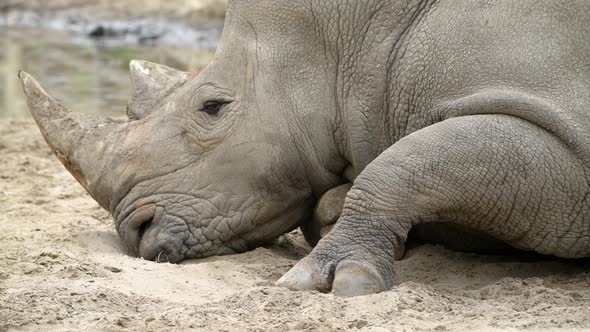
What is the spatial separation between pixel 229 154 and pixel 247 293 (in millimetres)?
1177

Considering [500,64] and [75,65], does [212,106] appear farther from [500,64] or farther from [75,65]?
[75,65]

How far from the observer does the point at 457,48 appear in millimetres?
5566

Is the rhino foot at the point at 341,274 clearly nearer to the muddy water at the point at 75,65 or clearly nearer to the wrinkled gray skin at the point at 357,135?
the wrinkled gray skin at the point at 357,135

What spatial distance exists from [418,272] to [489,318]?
1079mm

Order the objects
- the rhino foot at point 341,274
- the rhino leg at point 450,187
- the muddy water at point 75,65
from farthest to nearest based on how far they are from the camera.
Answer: the muddy water at point 75,65 < the rhino leg at point 450,187 < the rhino foot at point 341,274

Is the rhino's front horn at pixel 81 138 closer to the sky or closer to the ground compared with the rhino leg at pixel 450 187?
closer to the ground

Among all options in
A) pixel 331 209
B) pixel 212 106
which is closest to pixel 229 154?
pixel 212 106

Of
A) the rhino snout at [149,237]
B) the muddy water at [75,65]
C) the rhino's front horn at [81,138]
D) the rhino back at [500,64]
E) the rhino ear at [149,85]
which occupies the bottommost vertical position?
the muddy water at [75,65]

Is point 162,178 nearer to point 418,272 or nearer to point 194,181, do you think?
point 194,181

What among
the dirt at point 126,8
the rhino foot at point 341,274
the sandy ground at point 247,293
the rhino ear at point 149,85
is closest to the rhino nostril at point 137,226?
the sandy ground at point 247,293

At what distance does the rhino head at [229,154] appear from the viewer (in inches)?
239

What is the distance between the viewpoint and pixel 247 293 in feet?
16.7

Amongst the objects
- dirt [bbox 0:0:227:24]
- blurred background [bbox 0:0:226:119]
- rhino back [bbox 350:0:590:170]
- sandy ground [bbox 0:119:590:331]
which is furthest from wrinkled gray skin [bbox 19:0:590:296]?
dirt [bbox 0:0:227:24]

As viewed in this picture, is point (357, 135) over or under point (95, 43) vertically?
over
